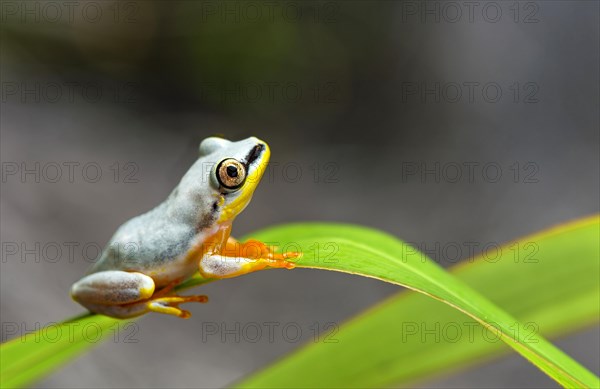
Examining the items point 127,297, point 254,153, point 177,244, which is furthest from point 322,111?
point 127,297

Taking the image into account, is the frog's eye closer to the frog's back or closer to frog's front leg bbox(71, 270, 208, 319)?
the frog's back

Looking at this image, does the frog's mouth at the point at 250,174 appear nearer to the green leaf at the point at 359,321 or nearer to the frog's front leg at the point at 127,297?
the green leaf at the point at 359,321

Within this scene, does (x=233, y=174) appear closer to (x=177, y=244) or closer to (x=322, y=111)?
(x=177, y=244)

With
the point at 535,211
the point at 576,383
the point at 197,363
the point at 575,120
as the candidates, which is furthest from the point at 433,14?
the point at 576,383

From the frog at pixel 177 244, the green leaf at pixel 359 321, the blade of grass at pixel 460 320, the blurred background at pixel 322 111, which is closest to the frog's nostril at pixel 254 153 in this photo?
the frog at pixel 177 244

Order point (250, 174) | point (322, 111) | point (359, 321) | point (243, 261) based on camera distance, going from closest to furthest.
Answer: point (359, 321) < point (243, 261) < point (250, 174) < point (322, 111)

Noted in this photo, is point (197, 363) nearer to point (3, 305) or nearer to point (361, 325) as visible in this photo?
point (3, 305)

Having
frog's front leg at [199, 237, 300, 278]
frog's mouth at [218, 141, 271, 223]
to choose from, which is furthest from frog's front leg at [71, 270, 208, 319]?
frog's mouth at [218, 141, 271, 223]
